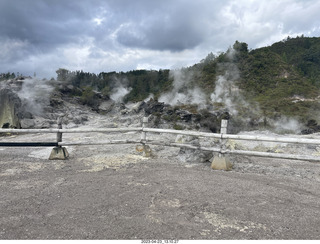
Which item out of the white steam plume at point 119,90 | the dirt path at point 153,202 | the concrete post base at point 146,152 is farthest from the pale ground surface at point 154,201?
the white steam plume at point 119,90

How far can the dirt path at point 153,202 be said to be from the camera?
9.31ft

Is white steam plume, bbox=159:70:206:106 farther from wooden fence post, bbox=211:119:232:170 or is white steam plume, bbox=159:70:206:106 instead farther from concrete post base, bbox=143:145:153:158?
wooden fence post, bbox=211:119:232:170

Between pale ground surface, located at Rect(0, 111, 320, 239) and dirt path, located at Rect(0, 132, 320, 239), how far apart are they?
11 millimetres

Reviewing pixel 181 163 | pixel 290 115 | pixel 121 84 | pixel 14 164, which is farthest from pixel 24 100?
pixel 121 84

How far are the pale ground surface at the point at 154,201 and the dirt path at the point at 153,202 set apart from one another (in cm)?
1

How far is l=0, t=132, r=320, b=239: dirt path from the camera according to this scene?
9.31ft

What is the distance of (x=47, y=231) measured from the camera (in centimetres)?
280

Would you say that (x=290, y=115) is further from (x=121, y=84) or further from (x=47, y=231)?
(x=121, y=84)

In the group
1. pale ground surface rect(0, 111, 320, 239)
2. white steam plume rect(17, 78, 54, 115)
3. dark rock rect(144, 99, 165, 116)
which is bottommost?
pale ground surface rect(0, 111, 320, 239)

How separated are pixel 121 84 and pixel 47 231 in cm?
4657

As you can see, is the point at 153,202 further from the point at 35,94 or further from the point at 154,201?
the point at 35,94

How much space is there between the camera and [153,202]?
11.9 ft

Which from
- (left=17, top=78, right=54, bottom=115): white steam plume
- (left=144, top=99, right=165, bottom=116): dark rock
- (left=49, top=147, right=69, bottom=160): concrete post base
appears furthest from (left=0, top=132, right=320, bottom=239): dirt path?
(left=144, top=99, right=165, bottom=116): dark rock

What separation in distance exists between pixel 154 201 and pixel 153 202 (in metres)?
0.04
